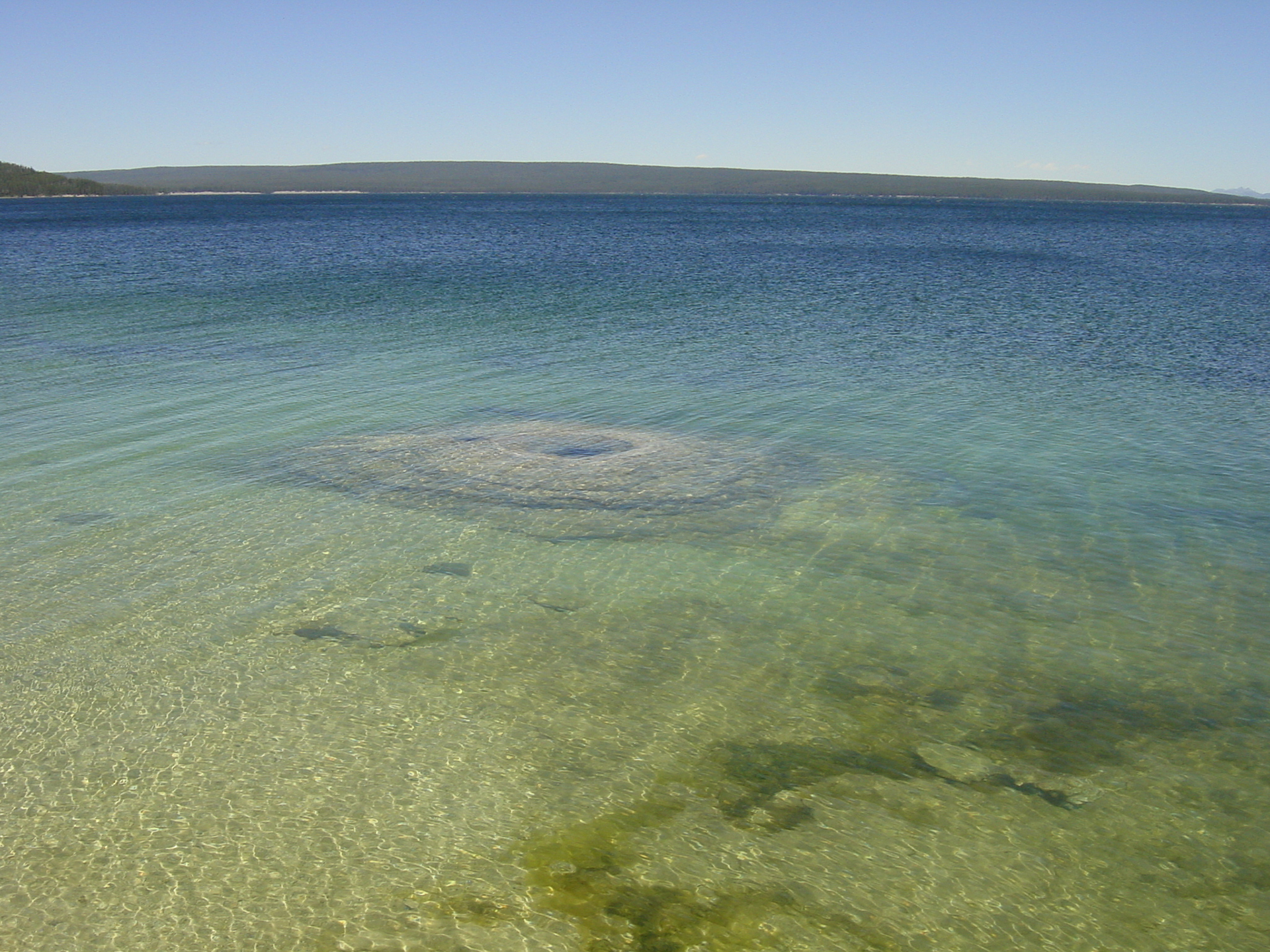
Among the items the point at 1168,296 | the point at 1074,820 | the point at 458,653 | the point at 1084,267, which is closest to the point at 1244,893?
the point at 1074,820

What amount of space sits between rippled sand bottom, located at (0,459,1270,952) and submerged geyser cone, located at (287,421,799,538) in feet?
3.75

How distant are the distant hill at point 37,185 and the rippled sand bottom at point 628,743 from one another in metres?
171

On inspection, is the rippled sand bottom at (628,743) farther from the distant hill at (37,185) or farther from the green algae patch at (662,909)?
the distant hill at (37,185)

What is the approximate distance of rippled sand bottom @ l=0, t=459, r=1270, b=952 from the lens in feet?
17.0

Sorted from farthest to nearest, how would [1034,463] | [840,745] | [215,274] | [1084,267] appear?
1. [1084,267]
2. [215,274]
3. [1034,463]
4. [840,745]

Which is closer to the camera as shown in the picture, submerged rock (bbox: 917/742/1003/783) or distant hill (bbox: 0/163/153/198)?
submerged rock (bbox: 917/742/1003/783)

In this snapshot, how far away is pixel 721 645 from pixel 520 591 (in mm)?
2138

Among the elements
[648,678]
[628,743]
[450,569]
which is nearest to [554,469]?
[450,569]

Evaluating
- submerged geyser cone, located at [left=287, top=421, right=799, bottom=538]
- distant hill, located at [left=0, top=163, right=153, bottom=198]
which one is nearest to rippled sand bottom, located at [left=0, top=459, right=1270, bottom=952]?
submerged geyser cone, located at [left=287, top=421, right=799, bottom=538]

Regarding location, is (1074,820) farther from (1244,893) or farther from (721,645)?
(721,645)

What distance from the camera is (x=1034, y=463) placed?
13.2m

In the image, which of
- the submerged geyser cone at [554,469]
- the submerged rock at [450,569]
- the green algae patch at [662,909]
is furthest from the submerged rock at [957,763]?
the submerged geyser cone at [554,469]

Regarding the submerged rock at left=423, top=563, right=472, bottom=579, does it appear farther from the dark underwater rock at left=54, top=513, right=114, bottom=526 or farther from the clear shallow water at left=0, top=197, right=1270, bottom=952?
the dark underwater rock at left=54, top=513, right=114, bottom=526

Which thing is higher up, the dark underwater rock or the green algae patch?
the dark underwater rock
